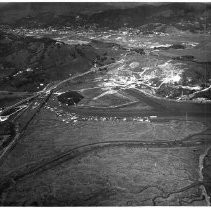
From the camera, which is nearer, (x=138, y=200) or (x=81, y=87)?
(x=138, y=200)

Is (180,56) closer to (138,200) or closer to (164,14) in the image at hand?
(164,14)

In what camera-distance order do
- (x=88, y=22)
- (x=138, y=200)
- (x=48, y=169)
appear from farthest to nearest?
1. (x=88, y=22)
2. (x=48, y=169)
3. (x=138, y=200)

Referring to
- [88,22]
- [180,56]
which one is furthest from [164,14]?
[88,22]

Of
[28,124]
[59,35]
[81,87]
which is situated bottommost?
[28,124]

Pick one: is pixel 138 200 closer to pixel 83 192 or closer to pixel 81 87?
pixel 83 192

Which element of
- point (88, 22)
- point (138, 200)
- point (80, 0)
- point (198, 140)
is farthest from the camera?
point (88, 22)

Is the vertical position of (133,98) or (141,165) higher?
(133,98)

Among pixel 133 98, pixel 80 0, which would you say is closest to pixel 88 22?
pixel 80 0
